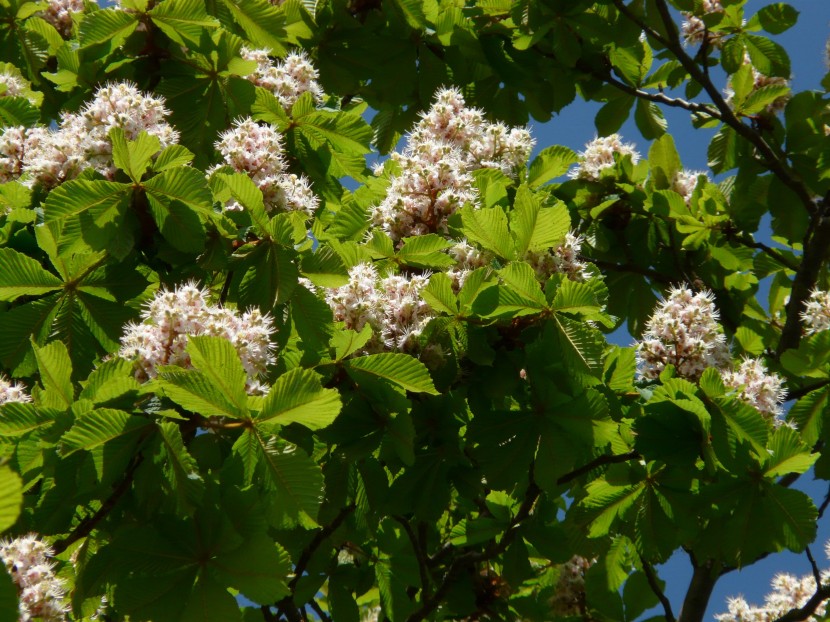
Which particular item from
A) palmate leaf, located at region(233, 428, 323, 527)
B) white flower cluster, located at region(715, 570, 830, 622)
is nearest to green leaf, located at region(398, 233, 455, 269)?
palmate leaf, located at region(233, 428, 323, 527)

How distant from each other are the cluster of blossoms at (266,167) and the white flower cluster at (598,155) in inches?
98.5

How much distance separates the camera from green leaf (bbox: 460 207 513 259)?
3.42 metres

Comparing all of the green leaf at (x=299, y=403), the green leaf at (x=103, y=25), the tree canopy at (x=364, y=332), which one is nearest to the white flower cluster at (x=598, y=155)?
the tree canopy at (x=364, y=332)

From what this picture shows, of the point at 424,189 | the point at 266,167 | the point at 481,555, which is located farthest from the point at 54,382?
the point at 481,555

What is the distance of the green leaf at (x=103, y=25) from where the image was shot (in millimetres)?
4102

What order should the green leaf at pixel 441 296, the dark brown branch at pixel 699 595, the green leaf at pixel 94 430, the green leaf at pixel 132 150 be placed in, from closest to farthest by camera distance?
the green leaf at pixel 94 430, the green leaf at pixel 132 150, the green leaf at pixel 441 296, the dark brown branch at pixel 699 595

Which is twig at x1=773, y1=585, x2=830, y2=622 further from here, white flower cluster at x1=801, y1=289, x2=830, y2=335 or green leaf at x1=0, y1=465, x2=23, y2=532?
green leaf at x1=0, y1=465, x2=23, y2=532

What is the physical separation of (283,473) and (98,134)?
1.61 metres

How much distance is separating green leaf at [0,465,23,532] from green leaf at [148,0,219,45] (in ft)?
9.05

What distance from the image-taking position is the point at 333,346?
3344 mm

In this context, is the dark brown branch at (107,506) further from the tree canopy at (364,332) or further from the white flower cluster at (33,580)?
the white flower cluster at (33,580)

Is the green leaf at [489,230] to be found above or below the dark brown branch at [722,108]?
below

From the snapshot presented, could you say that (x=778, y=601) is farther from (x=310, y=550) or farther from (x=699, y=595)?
(x=310, y=550)

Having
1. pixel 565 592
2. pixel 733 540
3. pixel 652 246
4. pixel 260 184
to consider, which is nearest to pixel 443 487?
pixel 733 540
